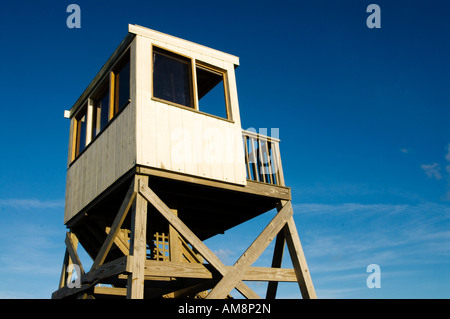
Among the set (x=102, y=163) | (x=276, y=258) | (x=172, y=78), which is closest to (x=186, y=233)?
(x=102, y=163)

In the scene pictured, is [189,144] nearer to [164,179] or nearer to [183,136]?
[183,136]

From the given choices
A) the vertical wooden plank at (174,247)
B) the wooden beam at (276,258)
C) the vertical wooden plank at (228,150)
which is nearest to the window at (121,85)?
the vertical wooden plank at (228,150)

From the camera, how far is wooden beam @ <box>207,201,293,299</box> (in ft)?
26.0

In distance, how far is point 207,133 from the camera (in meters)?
8.75

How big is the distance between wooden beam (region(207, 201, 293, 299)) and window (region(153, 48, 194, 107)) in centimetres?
299

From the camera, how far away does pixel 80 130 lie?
10938mm

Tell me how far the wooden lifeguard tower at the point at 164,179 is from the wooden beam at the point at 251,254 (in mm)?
20

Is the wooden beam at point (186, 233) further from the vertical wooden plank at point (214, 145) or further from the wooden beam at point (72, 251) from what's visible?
the wooden beam at point (72, 251)

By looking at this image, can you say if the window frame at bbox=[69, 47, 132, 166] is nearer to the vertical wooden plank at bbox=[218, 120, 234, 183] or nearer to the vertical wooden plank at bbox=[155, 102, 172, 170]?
the vertical wooden plank at bbox=[155, 102, 172, 170]

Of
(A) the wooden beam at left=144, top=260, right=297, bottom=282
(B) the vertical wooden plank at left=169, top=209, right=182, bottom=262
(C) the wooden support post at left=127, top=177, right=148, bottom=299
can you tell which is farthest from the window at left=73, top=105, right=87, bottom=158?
(A) the wooden beam at left=144, top=260, right=297, bottom=282

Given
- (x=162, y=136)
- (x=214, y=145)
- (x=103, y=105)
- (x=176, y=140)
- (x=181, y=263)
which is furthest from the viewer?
(x=103, y=105)

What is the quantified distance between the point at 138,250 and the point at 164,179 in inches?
59.6
